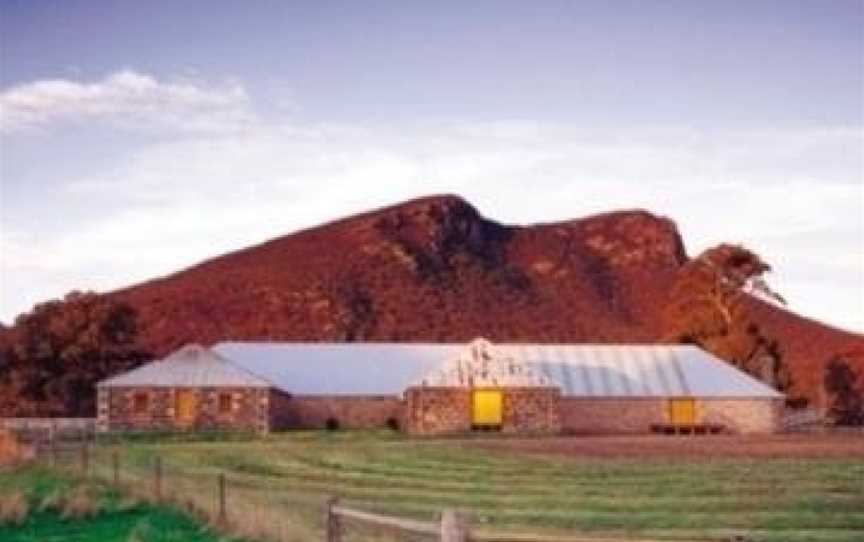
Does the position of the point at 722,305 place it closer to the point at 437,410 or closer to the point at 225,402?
the point at 437,410

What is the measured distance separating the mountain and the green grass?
96.3 metres

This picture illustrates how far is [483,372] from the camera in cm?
7425

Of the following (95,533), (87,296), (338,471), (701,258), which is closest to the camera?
(95,533)

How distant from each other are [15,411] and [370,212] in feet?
304

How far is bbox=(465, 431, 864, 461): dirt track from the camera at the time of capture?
50.4 metres

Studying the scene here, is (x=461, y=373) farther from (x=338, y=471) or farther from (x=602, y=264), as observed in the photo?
(x=602, y=264)

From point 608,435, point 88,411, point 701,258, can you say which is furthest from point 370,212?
point 608,435

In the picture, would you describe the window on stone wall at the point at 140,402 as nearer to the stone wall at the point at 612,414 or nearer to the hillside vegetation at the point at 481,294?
the stone wall at the point at 612,414

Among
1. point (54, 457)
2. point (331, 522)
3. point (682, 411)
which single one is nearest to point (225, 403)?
point (682, 411)

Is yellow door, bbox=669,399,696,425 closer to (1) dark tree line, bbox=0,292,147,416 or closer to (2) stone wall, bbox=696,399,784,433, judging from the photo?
(2) stone wall, bbox=696,399,784,433

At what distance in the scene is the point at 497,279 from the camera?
164m

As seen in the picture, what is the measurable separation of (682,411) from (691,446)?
20.4 metres

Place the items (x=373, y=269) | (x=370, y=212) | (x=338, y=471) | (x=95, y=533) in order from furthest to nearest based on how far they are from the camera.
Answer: (x=370, y=212) → (x=373, y=269) → (x=338, y=471) → (x=95, y=533)

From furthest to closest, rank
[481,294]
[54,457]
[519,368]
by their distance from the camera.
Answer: [481,294] < [519,368] < [54,457]
